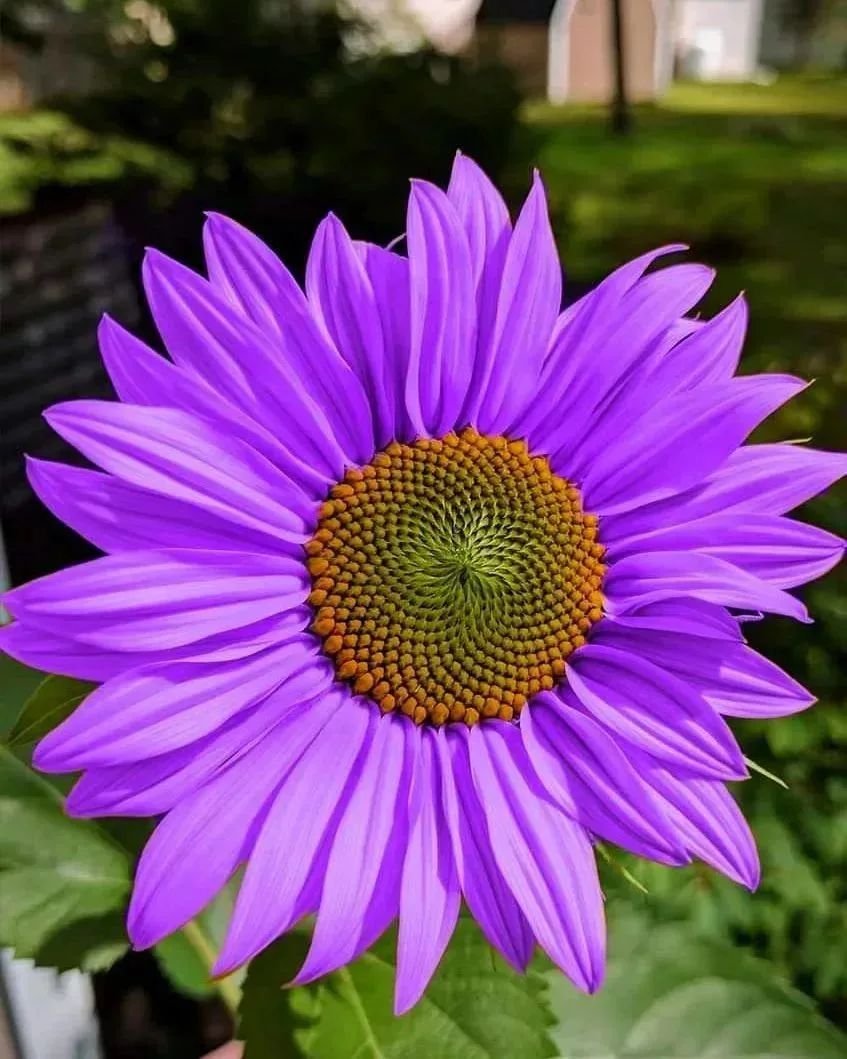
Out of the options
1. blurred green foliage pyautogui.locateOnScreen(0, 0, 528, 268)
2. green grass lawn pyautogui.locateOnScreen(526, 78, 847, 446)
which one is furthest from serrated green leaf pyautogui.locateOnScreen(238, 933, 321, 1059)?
blurred green foliage pyautogui.locateOnScreen(0, 0, 528, 268)

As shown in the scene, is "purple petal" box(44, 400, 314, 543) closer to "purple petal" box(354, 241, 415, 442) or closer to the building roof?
"purple petal" box(354, 241, 415, 442)

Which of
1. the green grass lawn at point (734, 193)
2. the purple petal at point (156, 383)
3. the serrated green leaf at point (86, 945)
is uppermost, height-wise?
the purple petal at point (156, 383)

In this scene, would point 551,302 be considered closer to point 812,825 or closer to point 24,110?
point 812,825

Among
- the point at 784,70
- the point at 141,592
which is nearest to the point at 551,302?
the point at 141,592

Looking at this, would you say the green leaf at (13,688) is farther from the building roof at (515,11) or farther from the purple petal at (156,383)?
the building roof at (515,11)

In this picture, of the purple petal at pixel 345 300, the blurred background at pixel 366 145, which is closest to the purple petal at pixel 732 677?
the purple petal at pixel 345 300

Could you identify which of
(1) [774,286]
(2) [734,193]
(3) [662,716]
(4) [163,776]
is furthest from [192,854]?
(2) [734,193]
